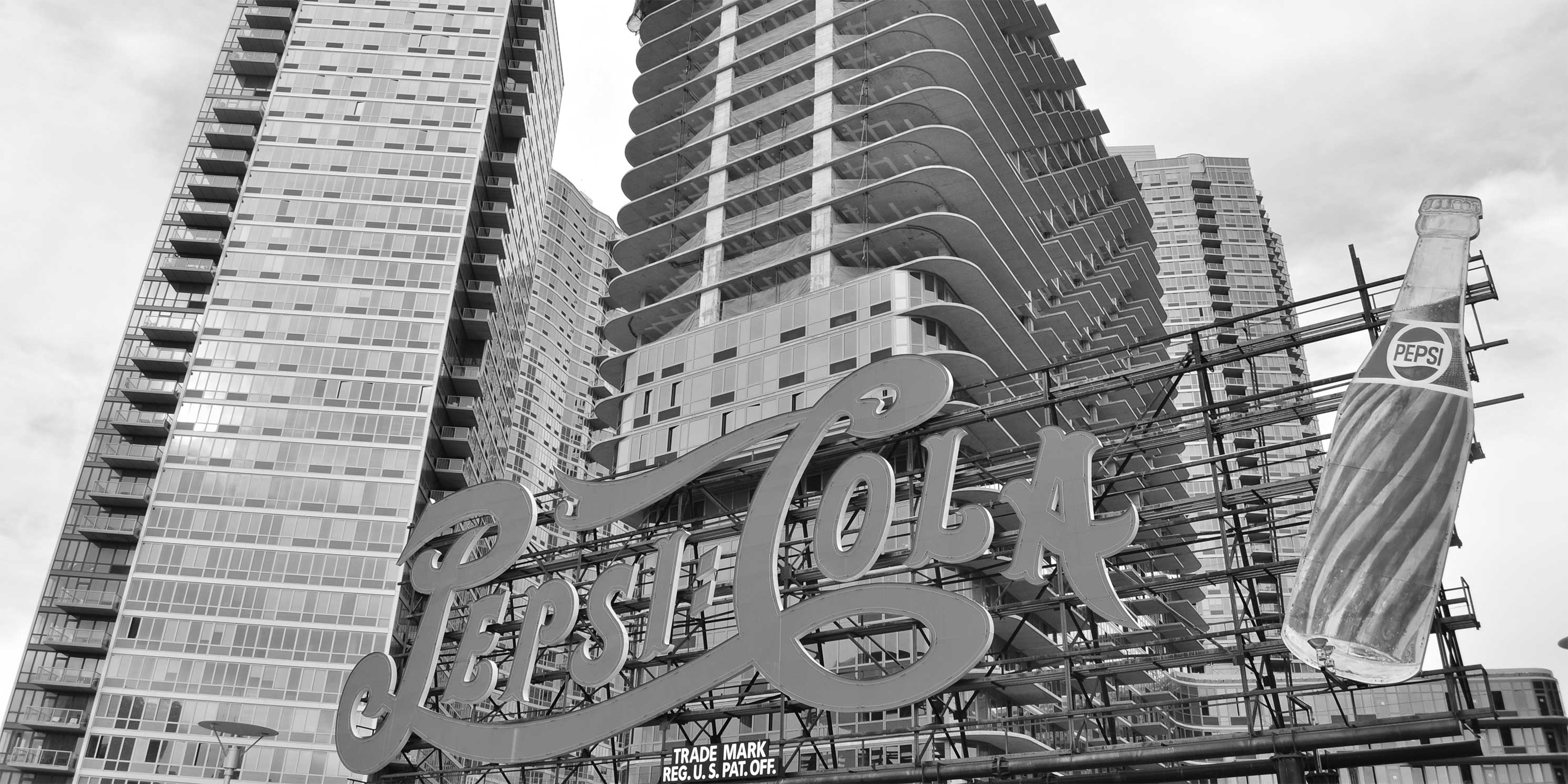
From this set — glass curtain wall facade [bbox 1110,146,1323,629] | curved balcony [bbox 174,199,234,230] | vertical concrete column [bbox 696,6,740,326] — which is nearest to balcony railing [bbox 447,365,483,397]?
curved balcony [bbox 174,199,234,230]

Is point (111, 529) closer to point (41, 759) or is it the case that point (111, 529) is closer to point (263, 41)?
point (41, 759)

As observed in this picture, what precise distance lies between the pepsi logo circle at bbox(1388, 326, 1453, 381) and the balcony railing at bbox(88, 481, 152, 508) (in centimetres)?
8988

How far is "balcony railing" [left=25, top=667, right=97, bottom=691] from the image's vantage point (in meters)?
88.4

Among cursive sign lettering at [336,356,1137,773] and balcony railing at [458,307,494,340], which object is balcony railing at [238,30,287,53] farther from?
cursive sign lettering at [336,356,1137,773]

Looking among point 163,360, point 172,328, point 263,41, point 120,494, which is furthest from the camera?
point 263,41

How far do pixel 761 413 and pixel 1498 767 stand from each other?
63.5 metres

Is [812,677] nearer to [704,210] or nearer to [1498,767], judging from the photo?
[704,210]

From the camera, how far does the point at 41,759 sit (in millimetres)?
86062

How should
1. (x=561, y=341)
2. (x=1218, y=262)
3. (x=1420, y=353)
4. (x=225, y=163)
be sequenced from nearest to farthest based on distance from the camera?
(x=1420, y=353), (x=225, y=163), (x=1218, y=262), (x=561, y=341)

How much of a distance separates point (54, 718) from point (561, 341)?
8383 cm

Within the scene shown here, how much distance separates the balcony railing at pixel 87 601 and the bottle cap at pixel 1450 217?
90977 millimetres

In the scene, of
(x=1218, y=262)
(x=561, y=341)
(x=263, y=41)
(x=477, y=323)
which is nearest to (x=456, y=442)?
(x=477, y=323)

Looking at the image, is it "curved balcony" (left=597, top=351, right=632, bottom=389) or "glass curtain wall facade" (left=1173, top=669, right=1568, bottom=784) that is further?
"glass curtain wall facade" (left=1173, top=669, right=1568, bottom=784)

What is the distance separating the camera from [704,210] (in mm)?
72625
